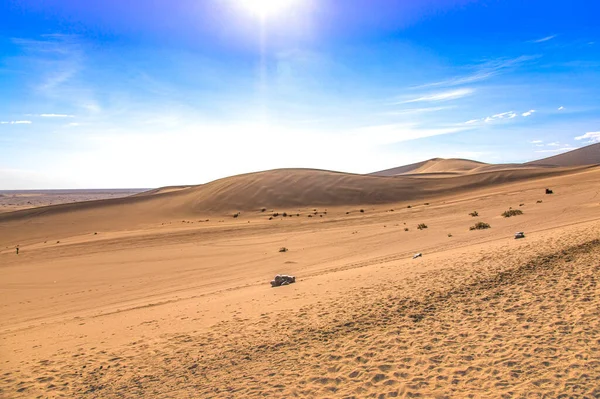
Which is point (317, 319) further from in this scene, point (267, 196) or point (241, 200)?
point (267, 196)

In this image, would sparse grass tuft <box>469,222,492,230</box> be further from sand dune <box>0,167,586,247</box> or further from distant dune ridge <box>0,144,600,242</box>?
distant dune ridge <box>0,144,600,242</box>

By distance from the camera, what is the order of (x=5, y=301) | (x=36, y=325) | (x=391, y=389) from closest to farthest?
(x=391, y=389) → (x=36, y=325) → (x=5, y=301)

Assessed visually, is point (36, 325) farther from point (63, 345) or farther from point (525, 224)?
point (525, 224)

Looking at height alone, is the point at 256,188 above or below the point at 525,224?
above

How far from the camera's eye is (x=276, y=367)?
Result: 691cm

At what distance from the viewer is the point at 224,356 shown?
743cm

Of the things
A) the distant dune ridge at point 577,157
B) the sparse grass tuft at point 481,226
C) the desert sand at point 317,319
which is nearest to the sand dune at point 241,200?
the desert sand at point 317,319

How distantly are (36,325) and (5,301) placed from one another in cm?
495

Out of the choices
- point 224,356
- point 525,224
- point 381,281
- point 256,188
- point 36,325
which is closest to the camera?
point 224,356

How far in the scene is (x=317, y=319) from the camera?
29.1 feet

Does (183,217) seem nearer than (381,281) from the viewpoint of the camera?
No

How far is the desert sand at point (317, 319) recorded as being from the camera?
629 cm

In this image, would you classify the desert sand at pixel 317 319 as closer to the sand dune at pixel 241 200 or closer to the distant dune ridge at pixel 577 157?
the sand dune at pixel 241 200

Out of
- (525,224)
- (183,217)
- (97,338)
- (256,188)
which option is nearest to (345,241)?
(525,224)
